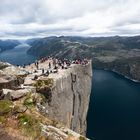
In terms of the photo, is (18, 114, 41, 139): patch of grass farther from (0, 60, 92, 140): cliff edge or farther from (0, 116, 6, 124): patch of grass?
(0, 116, 6, 124): patch of grass

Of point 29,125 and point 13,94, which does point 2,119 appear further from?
point 13,94

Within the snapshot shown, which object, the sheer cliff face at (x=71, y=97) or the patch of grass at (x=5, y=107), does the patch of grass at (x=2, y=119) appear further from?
the sheer cliff face at (x=71, y=97)

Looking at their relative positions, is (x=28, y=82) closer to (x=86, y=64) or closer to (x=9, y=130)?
(x=9, y=130)

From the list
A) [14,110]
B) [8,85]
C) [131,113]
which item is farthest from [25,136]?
[131,113]

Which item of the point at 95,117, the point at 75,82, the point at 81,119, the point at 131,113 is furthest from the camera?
the point at 131,113

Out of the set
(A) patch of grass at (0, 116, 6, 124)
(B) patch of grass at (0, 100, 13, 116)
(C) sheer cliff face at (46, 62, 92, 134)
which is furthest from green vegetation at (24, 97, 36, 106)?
(A) patch of grass at (0, 116, 6, 124)

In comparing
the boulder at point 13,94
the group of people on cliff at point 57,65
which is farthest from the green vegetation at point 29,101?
the group of people on cliff at point 57,65

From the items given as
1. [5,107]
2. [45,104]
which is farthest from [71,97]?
[5,107]
